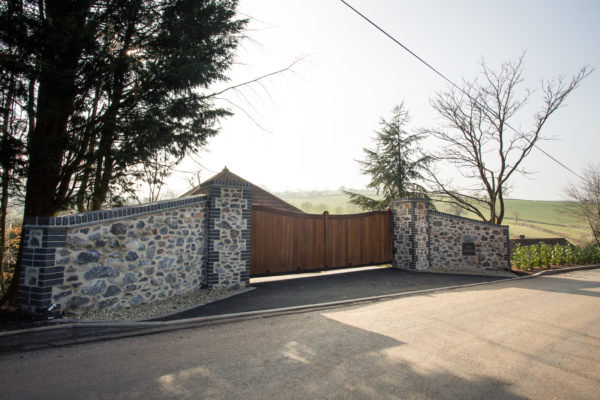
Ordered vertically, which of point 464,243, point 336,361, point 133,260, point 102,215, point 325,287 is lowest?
point 325,287

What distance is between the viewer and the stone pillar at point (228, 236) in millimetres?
6688

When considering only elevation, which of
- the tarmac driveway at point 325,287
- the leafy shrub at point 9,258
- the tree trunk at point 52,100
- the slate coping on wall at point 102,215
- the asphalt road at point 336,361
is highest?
the tree trunk at point 52,100

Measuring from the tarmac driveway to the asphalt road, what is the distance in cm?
85

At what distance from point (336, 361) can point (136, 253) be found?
13.3 ft

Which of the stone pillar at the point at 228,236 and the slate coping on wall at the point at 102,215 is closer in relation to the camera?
the slate coping on wall at the point at 102,215

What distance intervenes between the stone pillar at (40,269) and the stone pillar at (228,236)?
9.65ft

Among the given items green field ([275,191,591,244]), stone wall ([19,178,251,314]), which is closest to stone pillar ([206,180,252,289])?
stone wall ([19,178,251,314])

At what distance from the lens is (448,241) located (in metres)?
11.0

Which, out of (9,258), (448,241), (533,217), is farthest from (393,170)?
(533,217)

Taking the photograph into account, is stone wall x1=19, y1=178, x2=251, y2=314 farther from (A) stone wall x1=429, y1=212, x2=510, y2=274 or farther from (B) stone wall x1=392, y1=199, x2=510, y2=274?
→ (A) stone wall x1=429, y1=212, x2=510, y2=274

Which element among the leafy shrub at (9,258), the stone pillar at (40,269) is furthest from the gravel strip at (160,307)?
the leafy shrub at (9,258)

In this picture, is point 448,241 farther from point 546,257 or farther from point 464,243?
point 546,257

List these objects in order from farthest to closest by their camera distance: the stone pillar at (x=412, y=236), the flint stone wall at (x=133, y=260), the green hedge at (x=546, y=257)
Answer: the green hedge at (x=546, y=257) < the stone pillar at (x=412, y=236) < the flint stone wall at (x=133, y=260)

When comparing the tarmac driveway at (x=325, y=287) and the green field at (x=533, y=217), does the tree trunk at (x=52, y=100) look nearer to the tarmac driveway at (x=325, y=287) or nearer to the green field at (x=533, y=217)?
the tarmac driveway at (x=325, y=287)
